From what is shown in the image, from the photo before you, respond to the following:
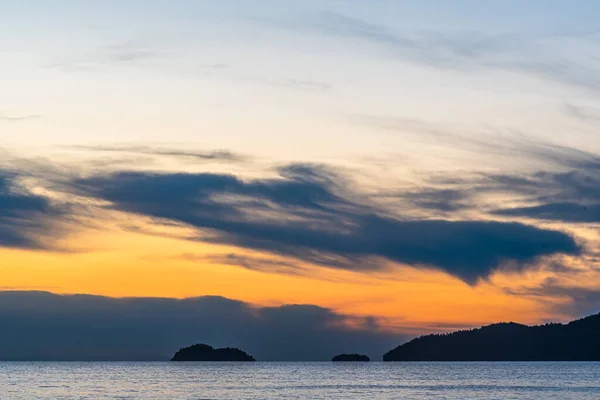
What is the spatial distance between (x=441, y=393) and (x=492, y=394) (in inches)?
390

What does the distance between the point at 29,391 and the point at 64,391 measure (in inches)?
266

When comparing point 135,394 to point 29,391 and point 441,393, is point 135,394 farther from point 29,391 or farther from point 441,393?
point 441,393

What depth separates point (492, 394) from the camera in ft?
601

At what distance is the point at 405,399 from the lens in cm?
16688

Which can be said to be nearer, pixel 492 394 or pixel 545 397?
pixel 545 397

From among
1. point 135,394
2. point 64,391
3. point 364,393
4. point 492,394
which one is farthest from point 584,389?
point 64,391

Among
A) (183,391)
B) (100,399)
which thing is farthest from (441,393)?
(100,399)

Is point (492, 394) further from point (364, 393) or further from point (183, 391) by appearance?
point (183, 391)

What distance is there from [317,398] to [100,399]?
3807 centimetres

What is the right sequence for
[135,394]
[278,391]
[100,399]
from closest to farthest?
[100,399], [135,394], [278,391]

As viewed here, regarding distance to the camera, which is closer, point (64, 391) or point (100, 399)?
point (100, 399)

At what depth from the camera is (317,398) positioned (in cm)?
16688

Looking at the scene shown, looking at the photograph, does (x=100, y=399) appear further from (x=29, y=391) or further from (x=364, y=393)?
(x=364, y=393)

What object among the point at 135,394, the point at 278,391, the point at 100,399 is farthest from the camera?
the point at 278,391
